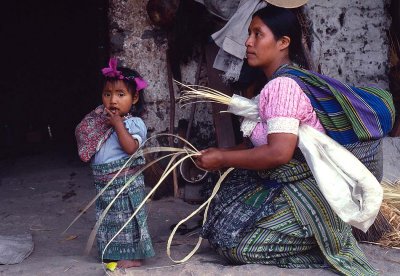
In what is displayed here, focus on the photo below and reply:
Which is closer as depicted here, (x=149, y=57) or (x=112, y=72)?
(x=112, y=72)

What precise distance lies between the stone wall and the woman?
1.61 m

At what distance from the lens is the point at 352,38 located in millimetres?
4609

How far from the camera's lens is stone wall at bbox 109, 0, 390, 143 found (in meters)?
4.54

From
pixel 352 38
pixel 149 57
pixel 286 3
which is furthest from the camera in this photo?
pixel 149 57

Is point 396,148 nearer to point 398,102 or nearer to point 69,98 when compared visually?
point 398,102

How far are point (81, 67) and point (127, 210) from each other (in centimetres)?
481

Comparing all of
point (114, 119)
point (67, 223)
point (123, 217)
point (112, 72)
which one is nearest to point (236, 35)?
point (112, 72)

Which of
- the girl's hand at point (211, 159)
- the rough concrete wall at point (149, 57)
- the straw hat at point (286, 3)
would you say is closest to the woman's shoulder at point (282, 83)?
the girl's hand at point (211, 159)

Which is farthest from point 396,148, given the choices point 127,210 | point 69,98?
point 69,98

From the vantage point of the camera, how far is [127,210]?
10.1 ft

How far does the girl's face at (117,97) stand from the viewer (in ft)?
9.84

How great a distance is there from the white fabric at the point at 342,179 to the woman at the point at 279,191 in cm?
10

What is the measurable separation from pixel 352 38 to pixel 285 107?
2156 mm

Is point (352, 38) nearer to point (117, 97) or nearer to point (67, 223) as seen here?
point (117, 97)
